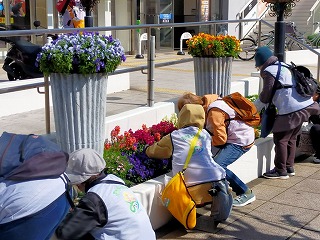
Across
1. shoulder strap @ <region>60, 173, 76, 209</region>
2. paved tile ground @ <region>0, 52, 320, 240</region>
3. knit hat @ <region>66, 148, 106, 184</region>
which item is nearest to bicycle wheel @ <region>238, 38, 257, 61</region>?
paved tile ground @ <region>0, 52, 320, 240</region>

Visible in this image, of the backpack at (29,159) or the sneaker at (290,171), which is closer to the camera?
the backpack at (29,159)

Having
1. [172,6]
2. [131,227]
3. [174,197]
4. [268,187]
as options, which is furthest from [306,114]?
[172,6]

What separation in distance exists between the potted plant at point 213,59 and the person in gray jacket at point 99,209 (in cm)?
404

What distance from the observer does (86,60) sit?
14.7ft

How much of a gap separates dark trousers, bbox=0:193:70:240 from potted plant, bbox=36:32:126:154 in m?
1.39

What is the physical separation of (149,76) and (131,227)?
12.8 ft

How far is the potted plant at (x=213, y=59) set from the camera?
7.28 metres

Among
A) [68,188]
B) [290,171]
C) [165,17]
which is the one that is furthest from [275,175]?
[165,17]

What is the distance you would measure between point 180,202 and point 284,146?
7.07 feet

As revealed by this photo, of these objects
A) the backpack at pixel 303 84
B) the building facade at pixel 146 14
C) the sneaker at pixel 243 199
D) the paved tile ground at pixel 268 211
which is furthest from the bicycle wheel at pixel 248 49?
the sneaker at pixel 243 199

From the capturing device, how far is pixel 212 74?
24.3ft

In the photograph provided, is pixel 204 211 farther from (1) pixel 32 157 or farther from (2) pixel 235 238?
(1) pixel 32 157

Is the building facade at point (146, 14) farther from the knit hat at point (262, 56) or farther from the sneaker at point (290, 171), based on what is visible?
the sneaker at point (290, 171)

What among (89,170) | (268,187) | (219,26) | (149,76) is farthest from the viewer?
(219,26)
